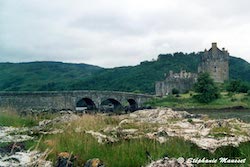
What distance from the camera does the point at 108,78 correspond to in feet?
488

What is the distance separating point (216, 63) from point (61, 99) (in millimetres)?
48937

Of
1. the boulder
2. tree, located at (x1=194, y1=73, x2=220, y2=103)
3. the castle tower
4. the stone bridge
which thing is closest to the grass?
the boulder

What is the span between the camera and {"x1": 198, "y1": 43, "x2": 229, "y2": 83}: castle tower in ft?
338

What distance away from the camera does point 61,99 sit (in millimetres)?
65562

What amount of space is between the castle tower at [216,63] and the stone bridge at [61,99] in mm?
27465

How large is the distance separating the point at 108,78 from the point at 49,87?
805 inches

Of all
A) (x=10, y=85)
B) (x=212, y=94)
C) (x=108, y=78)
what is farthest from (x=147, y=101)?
(x=10, y=85)

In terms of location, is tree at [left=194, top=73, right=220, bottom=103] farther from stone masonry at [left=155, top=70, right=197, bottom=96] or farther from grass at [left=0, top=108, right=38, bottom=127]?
grass at [left=0, top=108, right=38, bottom=127]

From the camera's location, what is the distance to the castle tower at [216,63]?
10306 cm

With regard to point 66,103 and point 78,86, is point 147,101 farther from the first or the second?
point 78,86

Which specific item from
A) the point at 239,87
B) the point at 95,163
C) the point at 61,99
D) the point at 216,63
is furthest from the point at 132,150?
the point at 216,63

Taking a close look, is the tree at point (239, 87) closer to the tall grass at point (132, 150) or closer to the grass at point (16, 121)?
the grass at point (16, 121)

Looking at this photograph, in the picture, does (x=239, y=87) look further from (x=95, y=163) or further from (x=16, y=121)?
(x=95, y=163)

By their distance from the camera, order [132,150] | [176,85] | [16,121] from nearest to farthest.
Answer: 1. [132,150]
2. [16,121]
3. [176,85]
